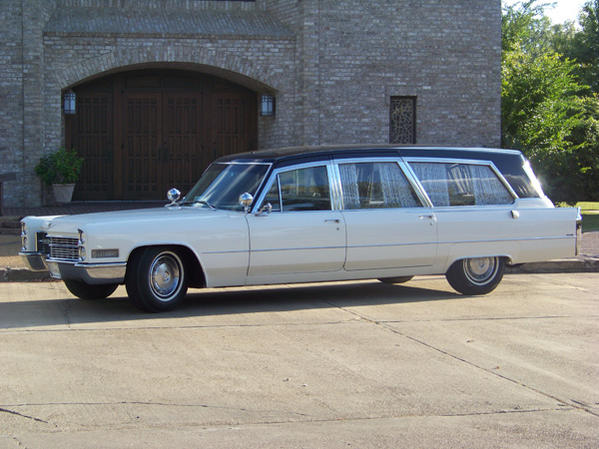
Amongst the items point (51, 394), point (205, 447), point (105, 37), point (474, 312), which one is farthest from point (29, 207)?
point (205, 447)

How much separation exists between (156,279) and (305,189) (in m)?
1.84

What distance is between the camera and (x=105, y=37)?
21.5 metres

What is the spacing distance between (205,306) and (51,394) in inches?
148

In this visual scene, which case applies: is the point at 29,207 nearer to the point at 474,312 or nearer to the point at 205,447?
the point at 474,312

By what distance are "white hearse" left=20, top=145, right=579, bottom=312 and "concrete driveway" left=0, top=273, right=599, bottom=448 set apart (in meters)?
0.41

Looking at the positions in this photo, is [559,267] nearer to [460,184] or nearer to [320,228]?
[460,184]

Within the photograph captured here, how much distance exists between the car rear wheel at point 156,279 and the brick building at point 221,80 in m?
13.3

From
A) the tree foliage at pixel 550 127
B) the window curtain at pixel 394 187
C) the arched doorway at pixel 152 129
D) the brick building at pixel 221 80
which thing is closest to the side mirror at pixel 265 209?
the window curtain at pixel 394 187

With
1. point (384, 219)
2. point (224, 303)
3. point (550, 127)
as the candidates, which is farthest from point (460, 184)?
point (550, 127)

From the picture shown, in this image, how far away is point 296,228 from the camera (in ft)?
30.4

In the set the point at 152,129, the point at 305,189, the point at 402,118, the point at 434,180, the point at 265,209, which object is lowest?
the point at 265,209

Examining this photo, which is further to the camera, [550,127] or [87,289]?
[550,127]

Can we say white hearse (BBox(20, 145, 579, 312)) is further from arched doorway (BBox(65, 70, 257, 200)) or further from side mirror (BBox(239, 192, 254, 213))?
arched doorway (BBox(65, 70, 257, 200))

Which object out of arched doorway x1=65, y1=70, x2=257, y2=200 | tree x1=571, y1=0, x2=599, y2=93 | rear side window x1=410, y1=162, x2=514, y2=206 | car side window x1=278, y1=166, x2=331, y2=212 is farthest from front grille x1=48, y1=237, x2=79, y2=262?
tree x1=571, y1=0, x2=599, y2=93
